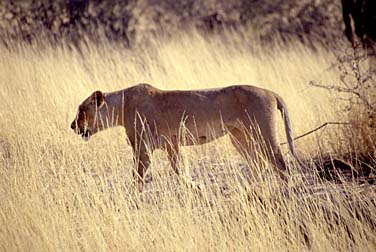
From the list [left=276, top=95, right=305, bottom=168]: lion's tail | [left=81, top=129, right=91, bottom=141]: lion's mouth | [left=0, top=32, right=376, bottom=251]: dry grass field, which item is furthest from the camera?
[left=81, top=129, right=91, bottom=141]: lion's mouth

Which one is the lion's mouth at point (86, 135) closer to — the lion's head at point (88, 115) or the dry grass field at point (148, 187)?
the lion's head at point (88, 115)

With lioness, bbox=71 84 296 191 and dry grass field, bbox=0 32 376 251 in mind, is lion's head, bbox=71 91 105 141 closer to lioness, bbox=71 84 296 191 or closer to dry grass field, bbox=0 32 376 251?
lioness, bbox=71 84 296 191

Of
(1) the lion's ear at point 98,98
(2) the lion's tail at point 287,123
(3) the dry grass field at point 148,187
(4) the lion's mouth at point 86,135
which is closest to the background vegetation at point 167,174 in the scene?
(3) the dry grass field at point 148,187

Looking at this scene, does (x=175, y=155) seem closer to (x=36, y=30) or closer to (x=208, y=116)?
(x=208, y=116)

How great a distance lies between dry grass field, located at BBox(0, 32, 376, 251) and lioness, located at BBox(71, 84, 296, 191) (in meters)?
0.23

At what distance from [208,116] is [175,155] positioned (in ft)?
1.57

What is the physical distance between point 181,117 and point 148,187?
78 centimetres

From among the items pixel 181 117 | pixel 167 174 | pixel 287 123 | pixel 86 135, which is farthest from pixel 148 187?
pixel 287 123

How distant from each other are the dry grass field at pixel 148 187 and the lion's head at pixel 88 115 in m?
0.18

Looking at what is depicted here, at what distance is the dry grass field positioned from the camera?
4715mm

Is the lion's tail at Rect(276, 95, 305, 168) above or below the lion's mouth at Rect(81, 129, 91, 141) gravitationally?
below

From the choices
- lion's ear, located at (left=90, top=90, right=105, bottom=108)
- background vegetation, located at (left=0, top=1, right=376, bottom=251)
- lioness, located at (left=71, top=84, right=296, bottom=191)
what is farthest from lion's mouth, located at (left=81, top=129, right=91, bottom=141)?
lion's ear, located at (left=90, top=90, right=105, bottom=108)

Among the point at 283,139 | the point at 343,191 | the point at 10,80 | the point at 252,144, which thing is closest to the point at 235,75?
the point at 283,139

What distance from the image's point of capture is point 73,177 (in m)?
5.70
